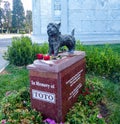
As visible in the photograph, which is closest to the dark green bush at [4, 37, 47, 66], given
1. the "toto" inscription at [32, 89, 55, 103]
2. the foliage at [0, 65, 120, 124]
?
the foliage at [0, 65, 120, 124]

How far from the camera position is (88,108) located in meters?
3.53

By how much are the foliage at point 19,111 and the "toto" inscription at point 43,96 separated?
195 millimetres

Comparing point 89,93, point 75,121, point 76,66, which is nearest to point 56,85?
point 75,121

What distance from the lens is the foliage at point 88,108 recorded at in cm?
302

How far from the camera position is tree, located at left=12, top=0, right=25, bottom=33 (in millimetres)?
42281

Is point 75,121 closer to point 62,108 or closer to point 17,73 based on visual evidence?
point 62,108

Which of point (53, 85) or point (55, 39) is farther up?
point (55, 39)

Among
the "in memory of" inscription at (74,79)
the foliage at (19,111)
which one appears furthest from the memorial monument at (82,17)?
the foliage at (19,111)

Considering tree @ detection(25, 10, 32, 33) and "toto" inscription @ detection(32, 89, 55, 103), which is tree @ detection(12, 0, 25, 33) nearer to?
tree @ detection(25, 10, 32, 33)

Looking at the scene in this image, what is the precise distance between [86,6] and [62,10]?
5.66 feet

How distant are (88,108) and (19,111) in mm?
A: 1071

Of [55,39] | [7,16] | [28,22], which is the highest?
[7,16]

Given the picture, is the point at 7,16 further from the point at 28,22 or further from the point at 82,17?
the point at 82,17

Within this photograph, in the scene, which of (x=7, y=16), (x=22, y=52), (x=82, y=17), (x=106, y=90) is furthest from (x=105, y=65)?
(x=7, y=16)
